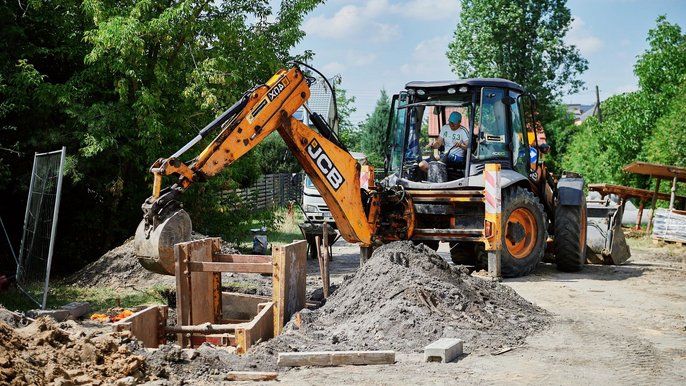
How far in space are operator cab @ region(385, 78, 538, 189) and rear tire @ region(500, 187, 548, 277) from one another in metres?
0.55

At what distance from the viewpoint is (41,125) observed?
14711mm

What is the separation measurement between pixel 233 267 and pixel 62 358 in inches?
115

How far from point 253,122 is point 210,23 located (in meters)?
5.60

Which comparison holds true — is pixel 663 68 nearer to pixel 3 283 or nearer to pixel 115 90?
pixel 115 90

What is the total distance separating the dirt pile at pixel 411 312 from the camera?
24.6 feet

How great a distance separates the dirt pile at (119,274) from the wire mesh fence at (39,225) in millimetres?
1146

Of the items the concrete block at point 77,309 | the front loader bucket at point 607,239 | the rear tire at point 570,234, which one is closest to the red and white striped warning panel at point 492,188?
the rear tire at point 570,234

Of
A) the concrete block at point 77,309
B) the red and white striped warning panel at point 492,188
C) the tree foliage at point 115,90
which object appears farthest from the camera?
the tree foliage at point 115,90

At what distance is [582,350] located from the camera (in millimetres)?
7430

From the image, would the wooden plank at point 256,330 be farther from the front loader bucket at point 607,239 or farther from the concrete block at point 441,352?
the front loader bucket at point 607,239

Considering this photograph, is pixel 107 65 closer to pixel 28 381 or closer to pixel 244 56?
pixel 244 56

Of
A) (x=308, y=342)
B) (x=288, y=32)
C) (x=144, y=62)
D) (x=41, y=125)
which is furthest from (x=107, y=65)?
(x=308, y=342)

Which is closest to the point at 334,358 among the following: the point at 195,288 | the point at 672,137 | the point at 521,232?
the point at 195,288

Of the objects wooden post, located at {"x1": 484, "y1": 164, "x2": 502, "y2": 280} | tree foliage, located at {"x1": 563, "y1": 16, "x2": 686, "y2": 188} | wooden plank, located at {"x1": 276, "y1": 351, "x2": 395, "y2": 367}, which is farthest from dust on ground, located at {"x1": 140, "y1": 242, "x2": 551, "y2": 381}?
tree foliage, located at {"x1": 563, "y1": 16, "x2": 686, "y2": 188}
